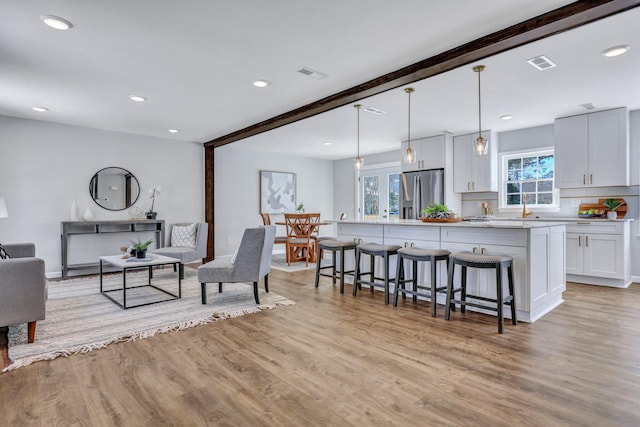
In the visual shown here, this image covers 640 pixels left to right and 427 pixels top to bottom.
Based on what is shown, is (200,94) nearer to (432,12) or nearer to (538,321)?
(432,12)

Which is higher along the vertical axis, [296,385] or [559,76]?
[559,76]

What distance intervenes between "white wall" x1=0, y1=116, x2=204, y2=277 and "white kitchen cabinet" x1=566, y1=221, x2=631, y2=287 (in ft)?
21.9

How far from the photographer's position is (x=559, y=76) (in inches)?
140

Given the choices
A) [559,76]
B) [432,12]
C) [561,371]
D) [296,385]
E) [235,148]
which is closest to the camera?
[296,385]

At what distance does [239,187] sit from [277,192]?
3.25 feet

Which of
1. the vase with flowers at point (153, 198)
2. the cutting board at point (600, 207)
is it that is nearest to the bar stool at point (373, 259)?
the cutting board at point (600, 207)

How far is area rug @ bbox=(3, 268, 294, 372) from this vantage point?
2631 millimetres

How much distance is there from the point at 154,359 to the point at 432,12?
10.2ft

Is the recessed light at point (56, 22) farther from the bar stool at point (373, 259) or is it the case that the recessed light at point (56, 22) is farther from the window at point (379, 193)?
the window at point (379, 193)

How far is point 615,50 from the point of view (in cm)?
299

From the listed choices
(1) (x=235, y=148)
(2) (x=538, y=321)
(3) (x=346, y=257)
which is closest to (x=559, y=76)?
(2) (x=538, y=321)

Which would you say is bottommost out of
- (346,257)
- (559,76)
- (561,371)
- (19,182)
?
(561,371)

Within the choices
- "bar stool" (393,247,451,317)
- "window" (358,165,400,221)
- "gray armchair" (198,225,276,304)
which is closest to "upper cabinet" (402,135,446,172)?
"window" (358,165,400,221)

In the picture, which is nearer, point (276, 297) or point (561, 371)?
point (561, 371)
